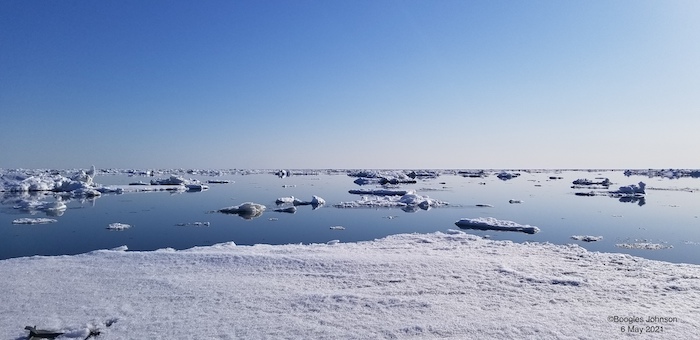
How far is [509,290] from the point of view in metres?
5.58

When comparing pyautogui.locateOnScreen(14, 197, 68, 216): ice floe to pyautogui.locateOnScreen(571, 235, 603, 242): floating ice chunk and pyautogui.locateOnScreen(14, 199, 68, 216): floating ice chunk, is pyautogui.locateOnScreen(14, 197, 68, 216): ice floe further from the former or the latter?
pyautogui.locateOnScreen(571, 235, 603, 242): floating ice chunk

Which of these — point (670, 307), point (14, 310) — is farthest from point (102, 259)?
point (670, 307)

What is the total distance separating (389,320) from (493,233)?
30.9 feet

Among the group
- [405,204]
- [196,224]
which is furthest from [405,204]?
[196,224]

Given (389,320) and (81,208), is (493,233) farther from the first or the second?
(81,208)

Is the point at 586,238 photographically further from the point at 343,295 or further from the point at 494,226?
the point at 343,295

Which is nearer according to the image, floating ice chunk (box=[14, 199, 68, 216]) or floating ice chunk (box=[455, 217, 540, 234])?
floating ice chunk (box=[455, 217, 540, 234])

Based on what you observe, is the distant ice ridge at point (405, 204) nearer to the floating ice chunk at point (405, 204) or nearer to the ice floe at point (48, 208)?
the floating ice chunk at point (405, 204)

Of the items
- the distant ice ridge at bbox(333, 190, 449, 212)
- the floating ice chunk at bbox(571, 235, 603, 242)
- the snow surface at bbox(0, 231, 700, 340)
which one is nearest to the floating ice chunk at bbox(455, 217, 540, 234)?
the floating ice chunk at bbox(571, 235, 603, 242)

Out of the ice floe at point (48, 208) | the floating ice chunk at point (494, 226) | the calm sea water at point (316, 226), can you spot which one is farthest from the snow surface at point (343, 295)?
the ice floe at point (48, 208)

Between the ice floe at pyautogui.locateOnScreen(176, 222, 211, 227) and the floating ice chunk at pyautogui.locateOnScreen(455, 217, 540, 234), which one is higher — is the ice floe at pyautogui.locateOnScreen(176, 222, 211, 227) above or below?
below

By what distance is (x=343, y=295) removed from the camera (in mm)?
5176

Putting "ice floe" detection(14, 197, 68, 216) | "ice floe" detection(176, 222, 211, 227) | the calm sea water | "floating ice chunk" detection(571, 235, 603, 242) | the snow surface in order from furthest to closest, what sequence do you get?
"ice floe" detection(14, 197, 68, 216), "ice floe" detection(176, 222, 211, 227), "floating ice chunk" detection(571, 235, 603, 242), the calm sea water, the snow surface

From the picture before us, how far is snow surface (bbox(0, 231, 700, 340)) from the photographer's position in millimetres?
4219
